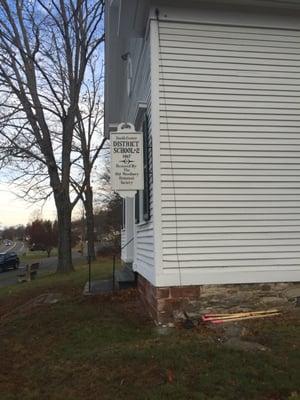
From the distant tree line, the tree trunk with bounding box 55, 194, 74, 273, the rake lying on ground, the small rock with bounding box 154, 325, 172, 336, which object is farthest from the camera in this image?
the distant tree line

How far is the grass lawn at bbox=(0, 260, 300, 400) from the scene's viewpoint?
5.32m

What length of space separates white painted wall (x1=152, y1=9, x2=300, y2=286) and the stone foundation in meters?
0.13

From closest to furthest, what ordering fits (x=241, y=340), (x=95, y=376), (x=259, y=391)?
1. (x=259, y=391)
2. (x=95, y=376)
3. (x=241, y=340)

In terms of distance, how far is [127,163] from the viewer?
8227 millimetres

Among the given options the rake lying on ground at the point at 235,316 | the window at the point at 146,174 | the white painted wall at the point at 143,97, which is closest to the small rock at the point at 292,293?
the rake lying on ground at the point at 235,316

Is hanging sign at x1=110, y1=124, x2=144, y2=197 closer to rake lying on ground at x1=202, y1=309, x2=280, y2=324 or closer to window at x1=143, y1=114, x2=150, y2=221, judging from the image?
window at x1=143, y1=114, x2=150, y2=221

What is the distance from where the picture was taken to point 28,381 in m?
6.21

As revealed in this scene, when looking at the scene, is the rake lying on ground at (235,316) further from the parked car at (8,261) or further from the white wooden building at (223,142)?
the parked car at (8,261)

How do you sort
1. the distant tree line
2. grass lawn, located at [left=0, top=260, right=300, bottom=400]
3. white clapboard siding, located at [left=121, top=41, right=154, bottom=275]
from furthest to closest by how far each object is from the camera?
the distant tree line < white clapboard siding, located at [left=121, top=41, right=154, bottom=275] < grass lawn, located at [left=0, top=260, right=300, bottom=400]

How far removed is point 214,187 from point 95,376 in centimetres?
344

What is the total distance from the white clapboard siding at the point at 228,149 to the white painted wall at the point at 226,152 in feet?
0.05

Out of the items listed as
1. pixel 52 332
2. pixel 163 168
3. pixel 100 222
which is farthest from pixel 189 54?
pixel 100 222

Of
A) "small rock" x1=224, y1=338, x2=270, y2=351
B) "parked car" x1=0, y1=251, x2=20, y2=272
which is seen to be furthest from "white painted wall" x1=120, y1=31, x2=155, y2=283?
"parked car" x1=0, y1=251, x2=20, y2=272

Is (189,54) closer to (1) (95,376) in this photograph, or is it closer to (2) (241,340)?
(2) (241,340)
